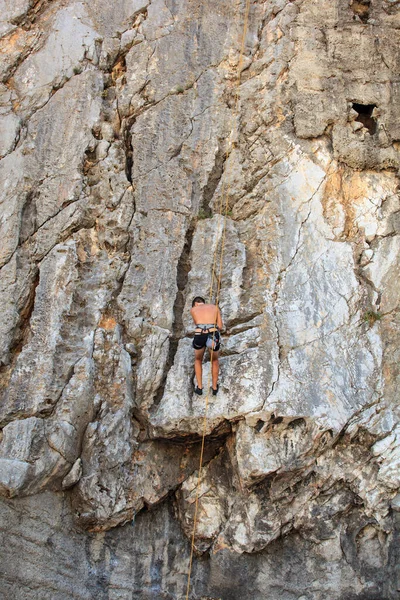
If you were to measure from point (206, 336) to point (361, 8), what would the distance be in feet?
19.6

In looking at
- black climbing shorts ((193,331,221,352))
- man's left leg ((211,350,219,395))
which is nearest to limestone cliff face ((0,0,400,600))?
man's left leg ((211,350,219,395))

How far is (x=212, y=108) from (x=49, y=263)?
3.42 m

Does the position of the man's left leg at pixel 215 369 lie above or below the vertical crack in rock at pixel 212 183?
below

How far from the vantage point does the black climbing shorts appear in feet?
26.8

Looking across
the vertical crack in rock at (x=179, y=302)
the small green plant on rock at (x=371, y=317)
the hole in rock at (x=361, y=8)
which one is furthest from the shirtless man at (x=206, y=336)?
the hole in rock at (x=361, y=8)

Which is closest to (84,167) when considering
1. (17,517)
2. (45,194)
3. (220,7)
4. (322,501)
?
(45,194)

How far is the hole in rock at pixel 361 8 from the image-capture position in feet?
34.3

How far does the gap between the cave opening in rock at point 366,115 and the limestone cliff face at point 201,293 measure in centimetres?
2

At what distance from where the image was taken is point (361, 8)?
10508mm

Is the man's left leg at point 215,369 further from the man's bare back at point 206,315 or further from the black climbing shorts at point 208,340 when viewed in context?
the man's bare back at point 206,315

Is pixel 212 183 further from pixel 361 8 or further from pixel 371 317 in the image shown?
pixel 361 8

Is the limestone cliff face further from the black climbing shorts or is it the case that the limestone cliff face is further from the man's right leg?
the black climbing shorts

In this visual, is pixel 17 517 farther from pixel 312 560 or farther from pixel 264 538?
pixel 312 560

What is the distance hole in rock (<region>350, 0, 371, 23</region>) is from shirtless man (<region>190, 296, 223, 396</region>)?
5437 millimetres
